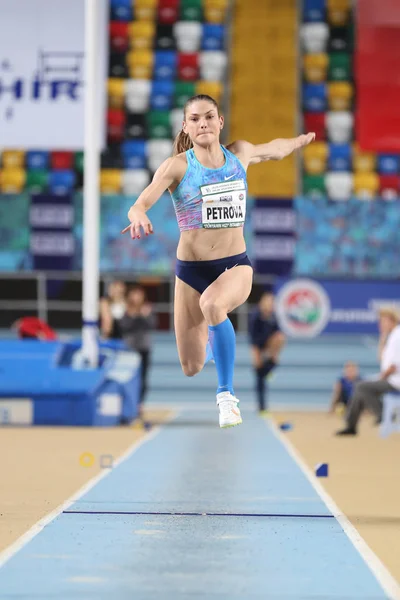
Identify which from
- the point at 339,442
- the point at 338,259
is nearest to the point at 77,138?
the point at 339,442

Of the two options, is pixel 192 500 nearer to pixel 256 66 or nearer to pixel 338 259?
pixel 338 259

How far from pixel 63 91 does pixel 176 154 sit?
8.89 meters

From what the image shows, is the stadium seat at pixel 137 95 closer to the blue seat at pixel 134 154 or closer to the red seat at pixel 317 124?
the blue seat at pixel 134 154

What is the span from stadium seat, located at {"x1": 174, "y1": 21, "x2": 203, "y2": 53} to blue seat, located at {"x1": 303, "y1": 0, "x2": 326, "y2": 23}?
2.28 m

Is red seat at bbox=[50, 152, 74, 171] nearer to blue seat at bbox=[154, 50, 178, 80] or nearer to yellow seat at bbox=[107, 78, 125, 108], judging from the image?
yellow seat at bbox=[107, 78, 125, 108]

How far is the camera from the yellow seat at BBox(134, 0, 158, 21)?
81.6ft

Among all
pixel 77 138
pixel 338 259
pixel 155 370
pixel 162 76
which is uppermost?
pixel 162 76

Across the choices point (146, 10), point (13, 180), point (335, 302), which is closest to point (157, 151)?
point (13, 180)

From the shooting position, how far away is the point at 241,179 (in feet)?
19.5

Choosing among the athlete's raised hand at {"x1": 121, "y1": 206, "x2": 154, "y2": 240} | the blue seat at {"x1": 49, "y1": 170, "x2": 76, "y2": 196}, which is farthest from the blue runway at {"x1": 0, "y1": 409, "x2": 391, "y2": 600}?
the blue seat at {"x1": 49, "y1": 170, "x2": 76, "y2": 196}

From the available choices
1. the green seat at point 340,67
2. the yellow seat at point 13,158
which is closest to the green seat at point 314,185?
the green seat at point 340,67

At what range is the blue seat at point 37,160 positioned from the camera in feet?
74.8

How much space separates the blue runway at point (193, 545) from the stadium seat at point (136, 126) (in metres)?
15.6

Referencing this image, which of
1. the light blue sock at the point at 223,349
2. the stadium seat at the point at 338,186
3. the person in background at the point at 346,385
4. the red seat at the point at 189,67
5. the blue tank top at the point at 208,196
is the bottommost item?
the person in background at the point at 346,385
